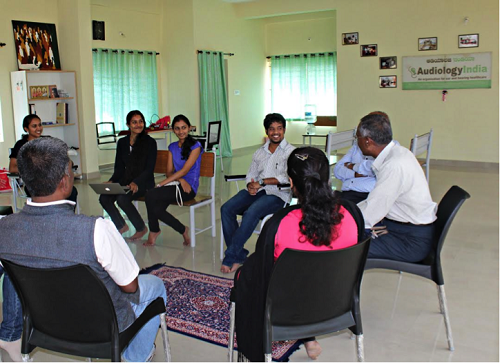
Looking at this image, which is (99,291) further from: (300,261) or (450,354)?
(450,354)

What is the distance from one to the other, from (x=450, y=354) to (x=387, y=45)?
7.75 metres

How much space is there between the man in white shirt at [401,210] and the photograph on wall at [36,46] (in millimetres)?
6406

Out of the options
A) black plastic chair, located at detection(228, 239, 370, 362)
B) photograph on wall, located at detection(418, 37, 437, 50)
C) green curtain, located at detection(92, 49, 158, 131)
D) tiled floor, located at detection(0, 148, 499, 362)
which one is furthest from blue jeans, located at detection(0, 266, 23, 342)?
photograph on wall, located at detection(418, 37, 437, 50)

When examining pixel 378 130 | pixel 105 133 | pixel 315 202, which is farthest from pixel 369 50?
pixel 315 202

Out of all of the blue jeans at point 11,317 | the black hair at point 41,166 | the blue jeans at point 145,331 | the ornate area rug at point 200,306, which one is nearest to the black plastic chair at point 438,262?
the ornate area rug at point 200,306

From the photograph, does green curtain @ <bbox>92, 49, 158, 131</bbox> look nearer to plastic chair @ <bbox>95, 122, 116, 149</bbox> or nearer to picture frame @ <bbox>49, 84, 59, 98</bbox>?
plastic chair @ <bbox>95, 122, 116, 149</bbox>

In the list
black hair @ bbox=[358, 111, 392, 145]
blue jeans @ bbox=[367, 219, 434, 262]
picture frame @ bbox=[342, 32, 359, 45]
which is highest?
picture frame @ bbox=[342, 32, 359, 45]

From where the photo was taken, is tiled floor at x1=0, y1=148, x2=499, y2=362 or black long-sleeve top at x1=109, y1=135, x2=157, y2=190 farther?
black long-sleeve top at x1=109, y1=135, x2=157, y2=190

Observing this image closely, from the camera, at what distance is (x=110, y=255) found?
5.96ft

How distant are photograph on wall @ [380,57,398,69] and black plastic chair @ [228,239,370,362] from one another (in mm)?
8107

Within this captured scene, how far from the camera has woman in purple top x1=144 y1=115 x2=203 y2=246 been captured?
14.5ft

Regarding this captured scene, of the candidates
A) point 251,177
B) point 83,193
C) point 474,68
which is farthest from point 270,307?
point 474,68

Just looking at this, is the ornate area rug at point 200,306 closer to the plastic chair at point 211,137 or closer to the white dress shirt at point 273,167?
the white dress shirt at point 273,167

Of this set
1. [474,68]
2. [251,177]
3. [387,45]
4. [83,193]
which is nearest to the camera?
[251,177]
